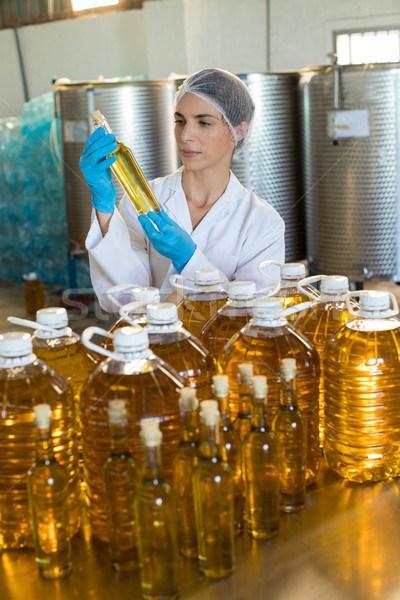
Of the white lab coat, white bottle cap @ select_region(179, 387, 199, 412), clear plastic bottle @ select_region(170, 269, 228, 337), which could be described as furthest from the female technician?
white bottle cap @ select_region(179, 387, 199, 412)

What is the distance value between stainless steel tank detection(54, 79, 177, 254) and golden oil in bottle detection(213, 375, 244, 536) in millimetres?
3239

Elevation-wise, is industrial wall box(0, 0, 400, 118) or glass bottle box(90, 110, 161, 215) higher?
industrial wall box(0, 0, 400, 118)

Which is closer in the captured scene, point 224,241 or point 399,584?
point 399,584

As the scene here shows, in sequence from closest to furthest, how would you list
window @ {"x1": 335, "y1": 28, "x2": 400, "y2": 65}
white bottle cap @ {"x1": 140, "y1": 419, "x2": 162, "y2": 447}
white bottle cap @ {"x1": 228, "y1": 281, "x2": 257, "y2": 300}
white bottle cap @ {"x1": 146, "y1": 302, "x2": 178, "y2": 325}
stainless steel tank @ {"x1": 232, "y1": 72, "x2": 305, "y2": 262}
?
white bottle cap @ {"x1": 140, "y1": 419, "x2": 162, "y2": 447} < white bottle cap @ {"x1": 146, "y1": 302, "x2": 178, "y2": 325} < white bottle cap @ {"x1": 228, "y1": 281, "x2": 257, "y2": 300} < stainless steel tank @ {"x1": 232, "y1": 72, "x2": 305, "y2": 262} < window @ {"x1": 335, "y1": 28, "x2": 400, "y2": 65}

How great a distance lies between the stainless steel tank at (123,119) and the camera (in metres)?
4.20

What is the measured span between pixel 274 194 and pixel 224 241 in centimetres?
226

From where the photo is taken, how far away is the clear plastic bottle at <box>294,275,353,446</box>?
4.14ft

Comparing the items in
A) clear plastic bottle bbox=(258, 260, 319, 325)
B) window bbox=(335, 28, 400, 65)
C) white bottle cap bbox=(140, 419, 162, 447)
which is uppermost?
window bbox=(335, 28, 400, 65)

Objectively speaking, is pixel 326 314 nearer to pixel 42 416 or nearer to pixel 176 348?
pixel 176 348

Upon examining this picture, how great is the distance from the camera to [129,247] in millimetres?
1946

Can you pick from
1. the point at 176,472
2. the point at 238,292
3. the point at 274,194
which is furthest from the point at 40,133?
the point at 176,472

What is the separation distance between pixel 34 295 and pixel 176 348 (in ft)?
13.5

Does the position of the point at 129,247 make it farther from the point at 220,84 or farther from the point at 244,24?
the point at 244,24

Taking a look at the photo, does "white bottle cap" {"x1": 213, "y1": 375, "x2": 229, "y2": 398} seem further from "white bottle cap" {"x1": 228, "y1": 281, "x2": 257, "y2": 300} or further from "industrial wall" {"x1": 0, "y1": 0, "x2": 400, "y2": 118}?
"industrial wall" {"x1": 0, "y1": 0, "x2": 400, "y2": 118}
